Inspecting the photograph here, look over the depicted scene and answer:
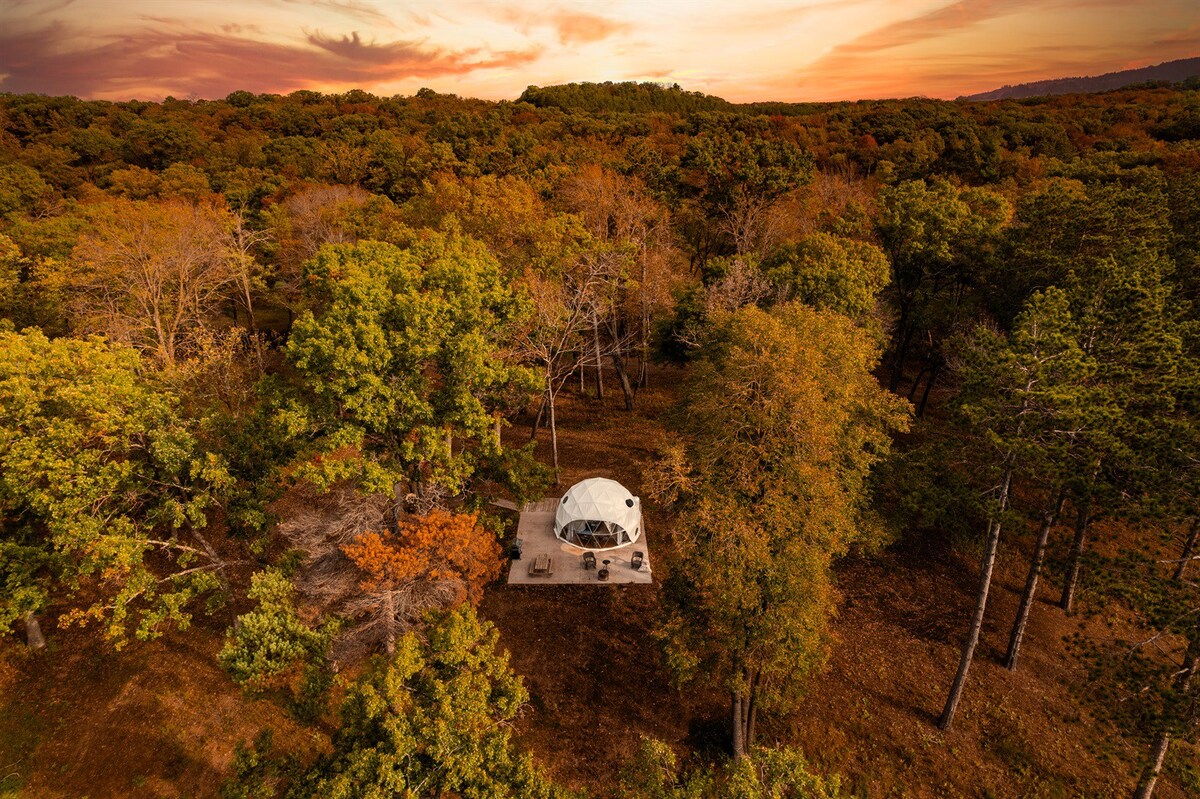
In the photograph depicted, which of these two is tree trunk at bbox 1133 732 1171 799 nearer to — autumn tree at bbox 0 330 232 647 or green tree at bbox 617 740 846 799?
green tree at bbox 617 740 846 799

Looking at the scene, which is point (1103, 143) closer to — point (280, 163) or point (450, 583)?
point (450, 583)

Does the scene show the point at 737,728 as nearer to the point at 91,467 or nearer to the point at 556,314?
the point at 556,314

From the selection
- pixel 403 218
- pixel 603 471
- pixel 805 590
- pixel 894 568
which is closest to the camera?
pixel 805 590

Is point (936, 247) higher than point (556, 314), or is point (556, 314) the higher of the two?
point (936, 247)

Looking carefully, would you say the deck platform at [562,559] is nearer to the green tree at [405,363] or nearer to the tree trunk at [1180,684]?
the green tree at [405,363]

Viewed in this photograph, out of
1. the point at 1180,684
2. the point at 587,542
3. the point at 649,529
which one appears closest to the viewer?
the point at 1180,684

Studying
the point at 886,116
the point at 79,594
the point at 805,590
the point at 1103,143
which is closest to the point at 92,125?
the point at 79,594

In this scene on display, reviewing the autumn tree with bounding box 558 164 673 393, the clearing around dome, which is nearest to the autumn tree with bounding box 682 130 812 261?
the autumn tree with bounding box 558 164 673 393

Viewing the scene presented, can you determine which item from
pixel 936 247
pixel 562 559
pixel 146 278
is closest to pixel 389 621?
pixel 562 559
